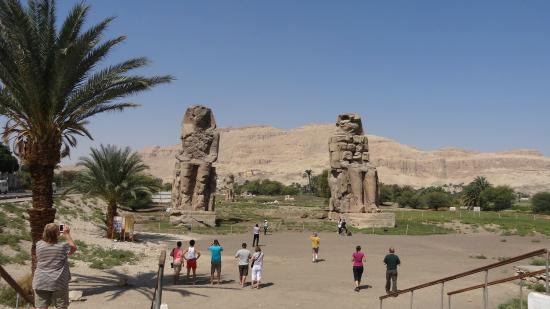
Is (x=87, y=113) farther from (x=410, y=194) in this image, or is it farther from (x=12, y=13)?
(x=410, y=194)

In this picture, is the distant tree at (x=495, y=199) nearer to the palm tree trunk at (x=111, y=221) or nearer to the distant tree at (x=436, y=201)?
the distant tree at (x=436, y=201)

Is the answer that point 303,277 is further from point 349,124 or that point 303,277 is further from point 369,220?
point 349,124

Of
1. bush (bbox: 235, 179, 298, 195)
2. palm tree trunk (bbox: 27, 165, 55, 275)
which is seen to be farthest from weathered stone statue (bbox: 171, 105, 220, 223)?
bush (bbox: 235, 179, 298, 195)

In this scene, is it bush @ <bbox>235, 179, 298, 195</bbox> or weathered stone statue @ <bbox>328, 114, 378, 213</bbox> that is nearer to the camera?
weathered stone statue @ <bbox>328, 114, 378, 213</bbox>

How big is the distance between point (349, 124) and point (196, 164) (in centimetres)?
1059

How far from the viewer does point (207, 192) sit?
29.0 metres

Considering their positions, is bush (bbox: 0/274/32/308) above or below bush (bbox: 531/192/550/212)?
below

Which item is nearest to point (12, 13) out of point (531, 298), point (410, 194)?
point (531, 298)

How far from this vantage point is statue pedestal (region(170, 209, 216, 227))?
1074 inches

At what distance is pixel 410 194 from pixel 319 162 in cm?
11214

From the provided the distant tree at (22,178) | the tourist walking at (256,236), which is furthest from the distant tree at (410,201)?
the tourist walking at (256,236)

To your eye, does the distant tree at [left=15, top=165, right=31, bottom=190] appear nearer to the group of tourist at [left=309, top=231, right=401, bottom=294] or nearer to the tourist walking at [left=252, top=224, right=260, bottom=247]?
the tourist walking at [left=252, top=224, right=260, bottom=247]

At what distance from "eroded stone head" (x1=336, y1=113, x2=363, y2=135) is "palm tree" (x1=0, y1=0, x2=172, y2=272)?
23187 mm

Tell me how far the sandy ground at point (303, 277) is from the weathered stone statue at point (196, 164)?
16.7 ft
